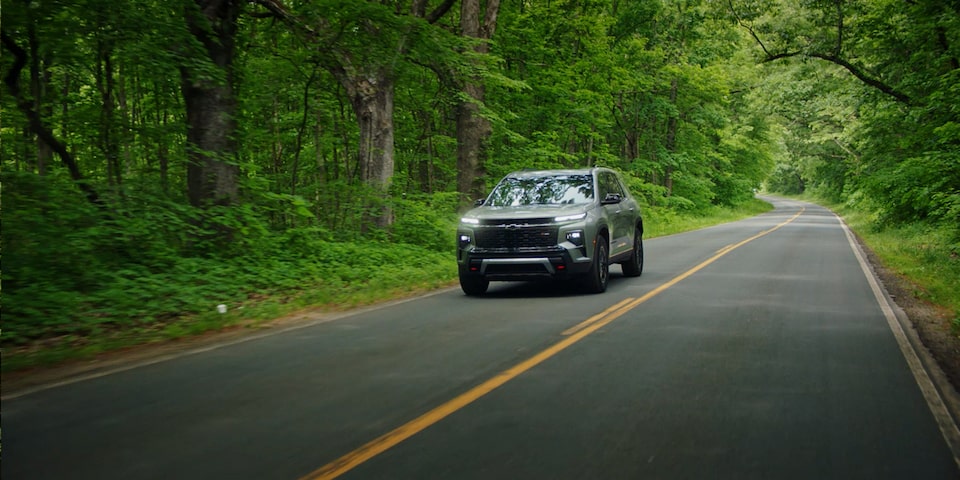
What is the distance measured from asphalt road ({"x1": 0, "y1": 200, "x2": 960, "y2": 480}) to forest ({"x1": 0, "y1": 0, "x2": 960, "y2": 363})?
2.64 m

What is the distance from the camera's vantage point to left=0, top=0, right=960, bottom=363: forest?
31.6ft

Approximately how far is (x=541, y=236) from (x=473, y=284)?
4.61 feet

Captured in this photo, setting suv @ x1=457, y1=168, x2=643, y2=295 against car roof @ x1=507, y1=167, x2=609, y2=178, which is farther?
Answer: car roof @ x1=507, y1=167, x2=609, y2=178

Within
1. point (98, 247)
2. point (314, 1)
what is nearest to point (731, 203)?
point (314, 1)

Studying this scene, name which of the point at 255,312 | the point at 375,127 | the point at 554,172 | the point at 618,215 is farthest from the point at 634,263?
the point at 255,312

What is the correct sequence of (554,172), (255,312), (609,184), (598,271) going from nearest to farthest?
(255,312) < (598,271) < (554,172) < (609,184)

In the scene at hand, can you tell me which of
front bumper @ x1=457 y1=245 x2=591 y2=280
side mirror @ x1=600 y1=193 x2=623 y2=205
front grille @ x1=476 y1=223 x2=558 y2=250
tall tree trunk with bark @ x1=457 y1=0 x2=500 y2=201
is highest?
tall tree trunk with bark @ x1=457 y1=0 x2=500 y2=201

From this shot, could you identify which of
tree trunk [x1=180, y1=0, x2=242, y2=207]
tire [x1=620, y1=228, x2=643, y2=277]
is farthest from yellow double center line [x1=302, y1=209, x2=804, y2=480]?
tree trunk [x1=180, y1=0, x2=242, y2=207]

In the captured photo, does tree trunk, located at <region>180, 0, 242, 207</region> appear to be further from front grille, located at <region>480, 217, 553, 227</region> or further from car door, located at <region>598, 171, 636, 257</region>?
car door, located at <region>598, 171, 636, 257</region>

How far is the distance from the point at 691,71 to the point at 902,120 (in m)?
12.2

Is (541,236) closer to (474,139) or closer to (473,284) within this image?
(473,284)

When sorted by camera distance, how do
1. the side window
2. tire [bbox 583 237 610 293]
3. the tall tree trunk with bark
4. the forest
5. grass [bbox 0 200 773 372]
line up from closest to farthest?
1. grass [bbox 0 200 773 372]
2. the forest
3. tire [bbox 583 237 610 293]
4. the side window
5. the tall tree trunk with bark

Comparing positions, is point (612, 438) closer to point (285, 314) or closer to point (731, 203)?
point (285, 314)

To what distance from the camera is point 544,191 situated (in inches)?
478
